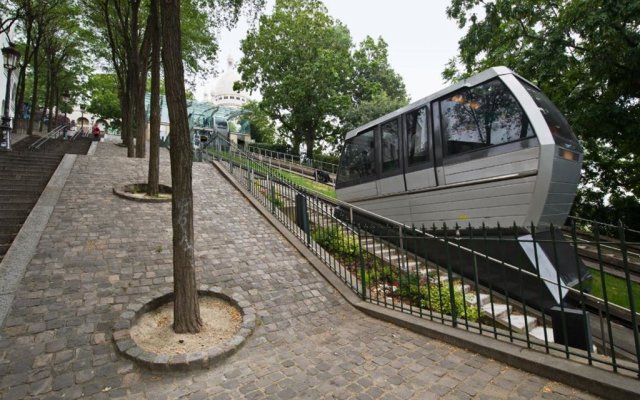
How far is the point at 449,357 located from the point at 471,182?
3476 millimetres

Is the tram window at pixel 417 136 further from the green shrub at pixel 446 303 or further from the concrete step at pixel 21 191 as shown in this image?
the concrete step at pixel 21 191

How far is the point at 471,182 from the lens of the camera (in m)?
6.19

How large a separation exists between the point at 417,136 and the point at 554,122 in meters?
2.56

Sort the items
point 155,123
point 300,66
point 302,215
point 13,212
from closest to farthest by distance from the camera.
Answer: point 13,212 → point 302,215 → point 155,123 → point 300,66

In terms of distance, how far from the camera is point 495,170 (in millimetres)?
5801

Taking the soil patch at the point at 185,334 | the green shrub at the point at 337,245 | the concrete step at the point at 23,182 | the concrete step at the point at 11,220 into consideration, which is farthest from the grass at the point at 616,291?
the concrete step at the point at 23,182

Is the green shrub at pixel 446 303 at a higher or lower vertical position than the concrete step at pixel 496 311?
higher

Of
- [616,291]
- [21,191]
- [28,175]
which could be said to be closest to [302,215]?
[616,291]

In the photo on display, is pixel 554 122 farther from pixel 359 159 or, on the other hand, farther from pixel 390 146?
pixel 359 159

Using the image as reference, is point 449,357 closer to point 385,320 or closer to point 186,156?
point 385,320

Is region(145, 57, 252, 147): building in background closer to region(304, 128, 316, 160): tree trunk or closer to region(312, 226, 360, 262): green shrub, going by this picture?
region(304, 128, 316, 160): tree trunk

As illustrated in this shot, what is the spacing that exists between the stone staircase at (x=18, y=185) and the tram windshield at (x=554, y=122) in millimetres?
9378

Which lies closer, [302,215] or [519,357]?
[519,357]

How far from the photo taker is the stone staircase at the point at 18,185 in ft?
21.0
